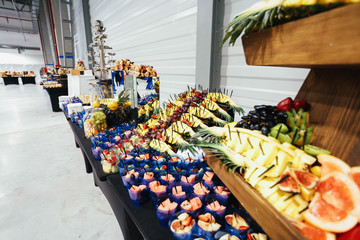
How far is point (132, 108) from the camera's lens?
2.43 meters

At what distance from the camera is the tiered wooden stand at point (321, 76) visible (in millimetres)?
375

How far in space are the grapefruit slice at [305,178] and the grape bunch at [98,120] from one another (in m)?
1.90

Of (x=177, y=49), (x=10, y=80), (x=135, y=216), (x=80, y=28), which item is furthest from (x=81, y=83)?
(x=10, y=80)

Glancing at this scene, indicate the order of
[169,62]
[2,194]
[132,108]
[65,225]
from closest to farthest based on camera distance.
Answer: [65,225], [2,194], [132,108], [169,62]

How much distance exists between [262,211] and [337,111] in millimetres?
476

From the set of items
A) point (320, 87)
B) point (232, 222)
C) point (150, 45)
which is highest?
point (150, 45)

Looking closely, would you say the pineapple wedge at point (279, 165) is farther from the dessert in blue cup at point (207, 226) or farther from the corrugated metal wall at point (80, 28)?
the corrugated metal wall at point (80, 28)

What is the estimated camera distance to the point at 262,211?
496mm

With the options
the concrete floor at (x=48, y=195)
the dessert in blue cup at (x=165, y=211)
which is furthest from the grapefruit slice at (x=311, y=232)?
the concrete floor at (x=48, y=195)

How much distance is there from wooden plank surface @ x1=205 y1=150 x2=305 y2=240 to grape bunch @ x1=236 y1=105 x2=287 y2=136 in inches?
9.2

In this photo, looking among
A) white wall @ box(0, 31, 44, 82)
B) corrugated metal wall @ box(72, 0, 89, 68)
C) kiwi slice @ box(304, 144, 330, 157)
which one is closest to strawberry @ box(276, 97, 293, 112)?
kiwi slice @ box(304, 144, 330, 157)

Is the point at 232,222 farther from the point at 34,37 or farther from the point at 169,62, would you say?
the point at 34,37

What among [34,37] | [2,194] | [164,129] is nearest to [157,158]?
[164,129]

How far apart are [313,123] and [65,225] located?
2159mm
